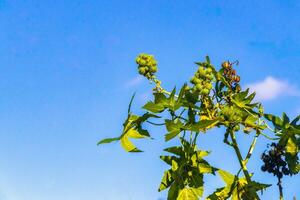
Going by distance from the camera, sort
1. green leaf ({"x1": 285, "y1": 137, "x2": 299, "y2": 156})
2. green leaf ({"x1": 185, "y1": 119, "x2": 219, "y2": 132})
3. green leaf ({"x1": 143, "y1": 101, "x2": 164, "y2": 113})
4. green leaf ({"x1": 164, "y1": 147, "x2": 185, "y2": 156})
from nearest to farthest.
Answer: green leaf ({"x1": 185, "y1": 119, "x2": 219, "y2": 132})
green leaf ({"x1": 143, "y1": 101, "x2": 164, "y2": 113})
green leaf ({"x1": 285, "y1": 137, "x2": 299, "y2": 156})
green leaf ({"x1": 164, "y1": 147, "x2": 185, "y2": 156})

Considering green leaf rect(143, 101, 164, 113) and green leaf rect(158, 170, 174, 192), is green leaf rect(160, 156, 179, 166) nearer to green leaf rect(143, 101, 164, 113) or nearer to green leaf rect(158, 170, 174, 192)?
green leaf rect(158, 170, 174, 192)

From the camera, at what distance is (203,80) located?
11680mm

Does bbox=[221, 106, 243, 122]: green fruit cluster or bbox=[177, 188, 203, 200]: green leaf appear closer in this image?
bbox=[221, 106, 243, 122]: green fruit cluster

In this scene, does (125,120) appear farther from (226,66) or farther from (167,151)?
(226,66)

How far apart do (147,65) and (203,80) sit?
3.37ft

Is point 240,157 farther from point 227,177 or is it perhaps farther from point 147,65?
point 147,65

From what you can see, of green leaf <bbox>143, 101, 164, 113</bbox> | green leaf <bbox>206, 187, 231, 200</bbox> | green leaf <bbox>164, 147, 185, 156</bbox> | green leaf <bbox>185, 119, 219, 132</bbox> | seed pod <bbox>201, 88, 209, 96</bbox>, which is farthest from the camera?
green leaf <bbox>206, 187, 231, 200</bbox>

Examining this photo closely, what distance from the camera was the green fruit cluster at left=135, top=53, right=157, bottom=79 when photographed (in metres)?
12.1

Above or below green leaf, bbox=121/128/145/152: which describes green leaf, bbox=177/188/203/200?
below

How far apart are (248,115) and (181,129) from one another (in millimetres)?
1177

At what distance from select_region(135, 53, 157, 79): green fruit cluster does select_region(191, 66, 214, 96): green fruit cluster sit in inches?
31.3

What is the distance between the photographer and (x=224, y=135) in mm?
11859

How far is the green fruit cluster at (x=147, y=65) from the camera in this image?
1215 centimetres

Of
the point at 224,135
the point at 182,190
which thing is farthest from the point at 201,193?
the point at 224,135
